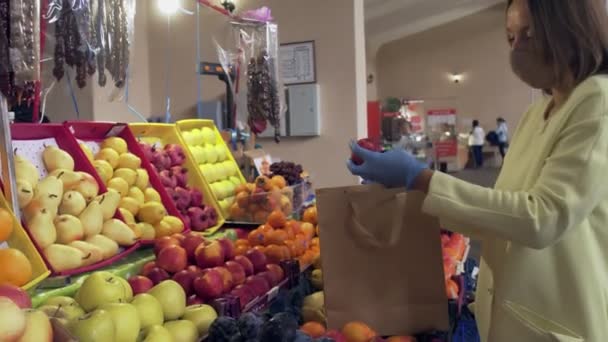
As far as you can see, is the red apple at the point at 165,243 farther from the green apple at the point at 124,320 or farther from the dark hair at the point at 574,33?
the dark hair at the point at 574,33

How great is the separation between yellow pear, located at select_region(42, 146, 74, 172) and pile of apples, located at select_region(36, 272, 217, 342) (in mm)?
658

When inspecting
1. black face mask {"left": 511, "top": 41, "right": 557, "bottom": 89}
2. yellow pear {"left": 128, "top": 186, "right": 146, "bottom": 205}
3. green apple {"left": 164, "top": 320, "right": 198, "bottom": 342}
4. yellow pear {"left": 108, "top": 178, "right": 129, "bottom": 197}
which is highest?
black face mask {"left": 511, "top": 41, "right": 557, "bottom": 89}

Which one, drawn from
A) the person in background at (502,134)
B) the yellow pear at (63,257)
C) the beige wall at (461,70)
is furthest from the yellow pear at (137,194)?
the beige wall at (461,70)

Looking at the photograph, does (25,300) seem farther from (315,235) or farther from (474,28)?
(474,28)

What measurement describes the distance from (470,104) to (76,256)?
14474mm

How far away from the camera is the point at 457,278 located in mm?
1785

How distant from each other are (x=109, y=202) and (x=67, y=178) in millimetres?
147

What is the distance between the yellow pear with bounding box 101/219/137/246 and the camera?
5.74ft

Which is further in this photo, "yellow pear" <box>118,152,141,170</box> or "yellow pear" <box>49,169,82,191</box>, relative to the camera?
"yellow pear" <box>118,152,141,170</box>

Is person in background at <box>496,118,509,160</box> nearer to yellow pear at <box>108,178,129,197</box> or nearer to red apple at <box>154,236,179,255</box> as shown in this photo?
yellow pear at <box>108,178,129,197</box>

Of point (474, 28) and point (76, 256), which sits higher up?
point (474, 28)

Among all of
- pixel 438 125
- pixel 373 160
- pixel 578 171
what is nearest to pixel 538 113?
pixel 578 171

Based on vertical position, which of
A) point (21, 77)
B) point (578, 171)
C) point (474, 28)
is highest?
point (474, 28)

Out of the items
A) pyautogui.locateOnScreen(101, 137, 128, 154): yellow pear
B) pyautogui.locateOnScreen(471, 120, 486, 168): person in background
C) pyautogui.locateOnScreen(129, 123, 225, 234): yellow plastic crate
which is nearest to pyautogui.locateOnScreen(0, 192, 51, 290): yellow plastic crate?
pyautogui.locateOnScreen(101, 137, 128, 154): yellow pear
